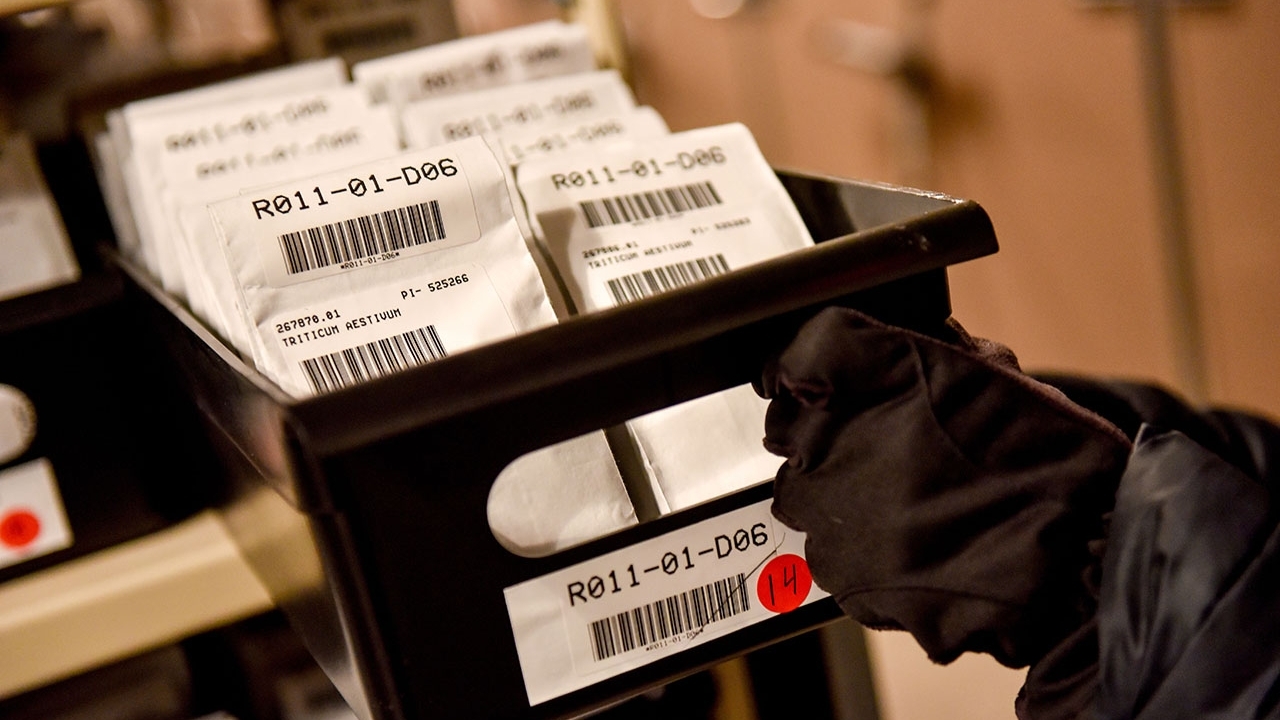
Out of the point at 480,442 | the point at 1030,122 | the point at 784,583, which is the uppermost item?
the point at 480,442

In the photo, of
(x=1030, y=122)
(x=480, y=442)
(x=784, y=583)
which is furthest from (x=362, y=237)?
(x=1030, y=122)

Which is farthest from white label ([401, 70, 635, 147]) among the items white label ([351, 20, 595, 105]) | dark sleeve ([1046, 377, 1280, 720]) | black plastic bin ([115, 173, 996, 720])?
dark sleeve ([1046, 377, 1280, 720])

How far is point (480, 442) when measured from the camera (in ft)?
1.19

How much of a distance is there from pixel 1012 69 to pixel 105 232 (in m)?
1.54

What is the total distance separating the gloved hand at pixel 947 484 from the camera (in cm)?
38

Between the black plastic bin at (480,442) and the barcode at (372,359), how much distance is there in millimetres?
35

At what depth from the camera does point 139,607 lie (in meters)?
0.59

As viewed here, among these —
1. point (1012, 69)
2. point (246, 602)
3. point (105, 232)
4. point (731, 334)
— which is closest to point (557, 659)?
point (731, 334)

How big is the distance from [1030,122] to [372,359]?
1.69m

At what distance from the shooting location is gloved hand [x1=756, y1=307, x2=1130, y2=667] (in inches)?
14.8

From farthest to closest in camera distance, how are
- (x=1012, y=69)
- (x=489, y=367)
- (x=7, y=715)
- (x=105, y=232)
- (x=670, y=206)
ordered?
1. (x=1012, y=69)
2. (x=105, y=232)
3. (x=7, y=715)
4. (x=670, y=206)
5. (x=489, y=367)

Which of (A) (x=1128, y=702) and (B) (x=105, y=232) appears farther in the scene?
(B) (x=105, y=232)

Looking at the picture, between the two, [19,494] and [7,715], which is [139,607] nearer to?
[19,494]

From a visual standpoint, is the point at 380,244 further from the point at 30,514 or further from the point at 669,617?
the point at 30,514
